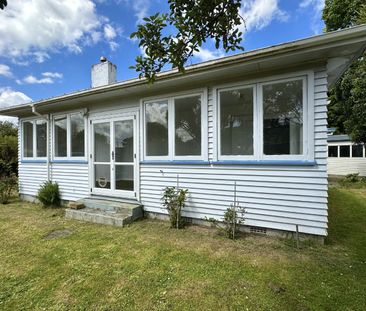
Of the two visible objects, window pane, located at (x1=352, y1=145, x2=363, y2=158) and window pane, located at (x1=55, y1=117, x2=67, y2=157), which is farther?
window pane, located at (x1=352, y1=145, x2=363, y2=158)

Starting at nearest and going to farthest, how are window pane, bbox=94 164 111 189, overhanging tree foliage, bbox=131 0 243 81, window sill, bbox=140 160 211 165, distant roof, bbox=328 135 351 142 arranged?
1. overhanging tree foliage, bbox=131 0 243 81
2. window sill, bbox=140 160 211 165
3. window pane, bbox=94 164 111 189
4. distant roof, bbox=328 135 351 142

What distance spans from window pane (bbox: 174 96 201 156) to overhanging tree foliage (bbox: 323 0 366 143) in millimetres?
8757

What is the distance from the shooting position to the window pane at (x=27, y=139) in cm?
711

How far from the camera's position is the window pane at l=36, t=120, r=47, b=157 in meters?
6.76

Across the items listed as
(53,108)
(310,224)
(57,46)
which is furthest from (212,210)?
(57,46)

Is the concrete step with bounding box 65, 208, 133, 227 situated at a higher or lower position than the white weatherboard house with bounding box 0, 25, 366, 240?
lower

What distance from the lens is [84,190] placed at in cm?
591

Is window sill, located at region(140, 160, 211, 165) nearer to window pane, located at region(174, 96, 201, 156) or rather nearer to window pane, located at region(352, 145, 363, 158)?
window pane, located at region(174, 96, 201, 156)

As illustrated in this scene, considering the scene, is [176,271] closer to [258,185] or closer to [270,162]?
[258,185]

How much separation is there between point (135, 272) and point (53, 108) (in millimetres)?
5548

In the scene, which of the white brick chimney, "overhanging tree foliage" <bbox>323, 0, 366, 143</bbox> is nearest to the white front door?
the white brick chimney

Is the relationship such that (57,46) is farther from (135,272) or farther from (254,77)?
(135,272)

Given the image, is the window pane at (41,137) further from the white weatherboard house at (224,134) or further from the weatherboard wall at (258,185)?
the weatherboard wall at (258,185)

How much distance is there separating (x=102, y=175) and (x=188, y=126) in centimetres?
271
